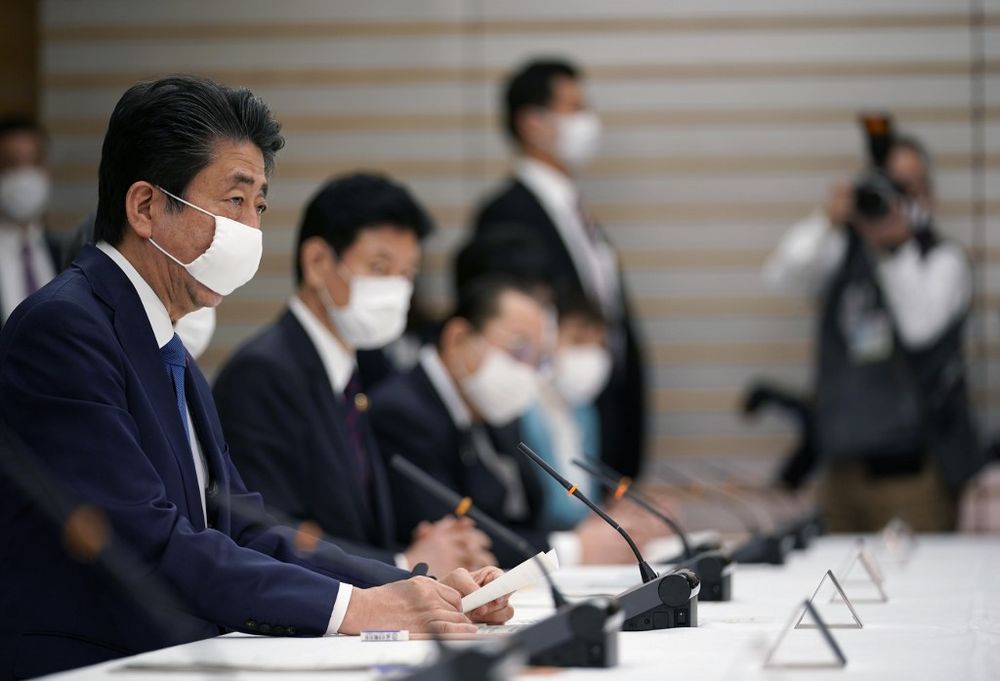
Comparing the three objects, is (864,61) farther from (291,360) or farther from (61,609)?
(61,609)

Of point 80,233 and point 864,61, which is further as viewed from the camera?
point 864,61

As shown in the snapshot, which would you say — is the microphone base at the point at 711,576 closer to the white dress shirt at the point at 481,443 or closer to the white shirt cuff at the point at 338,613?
the white shirt cuff at the point at 338,613

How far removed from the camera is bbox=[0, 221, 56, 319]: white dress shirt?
4.70 metres

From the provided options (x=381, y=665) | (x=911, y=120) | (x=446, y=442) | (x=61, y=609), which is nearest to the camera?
(x=381, y=665)

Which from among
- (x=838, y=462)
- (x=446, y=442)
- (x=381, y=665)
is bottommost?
(x=838, y=462)

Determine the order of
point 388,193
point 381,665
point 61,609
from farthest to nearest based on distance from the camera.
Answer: point 388,193 < point 61,609 < point 381,665

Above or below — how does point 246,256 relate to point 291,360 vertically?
above

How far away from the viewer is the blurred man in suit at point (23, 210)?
476 cm

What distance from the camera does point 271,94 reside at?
659 cm

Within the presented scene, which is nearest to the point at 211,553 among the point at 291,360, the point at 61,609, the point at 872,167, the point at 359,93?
the point at 61,609

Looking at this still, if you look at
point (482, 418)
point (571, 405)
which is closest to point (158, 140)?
point (482, 418)

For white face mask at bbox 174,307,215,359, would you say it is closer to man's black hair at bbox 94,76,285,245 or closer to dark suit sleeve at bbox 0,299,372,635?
man's black hair at bbox 94,76,285,245

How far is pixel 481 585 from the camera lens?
90.7 inches

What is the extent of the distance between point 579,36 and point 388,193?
3289 millimetres
